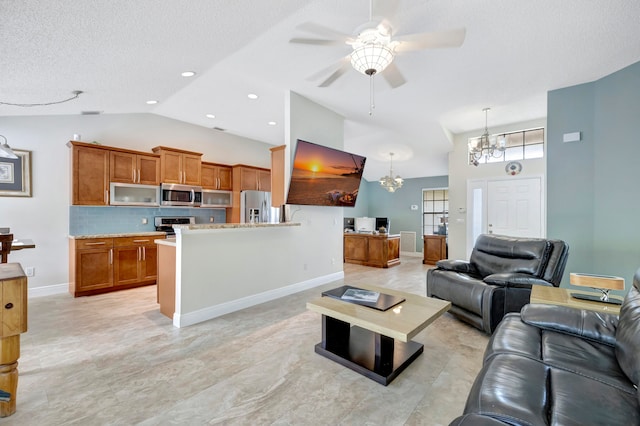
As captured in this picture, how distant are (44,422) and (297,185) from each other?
10.7 feet

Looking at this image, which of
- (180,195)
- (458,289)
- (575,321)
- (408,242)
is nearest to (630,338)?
(575,321)

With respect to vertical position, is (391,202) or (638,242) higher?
(391,202)

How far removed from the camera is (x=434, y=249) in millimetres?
7105

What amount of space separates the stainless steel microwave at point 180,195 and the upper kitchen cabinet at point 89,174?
828 mm

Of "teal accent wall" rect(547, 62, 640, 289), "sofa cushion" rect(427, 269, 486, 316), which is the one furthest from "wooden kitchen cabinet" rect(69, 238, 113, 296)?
"teal accent wall" rect(547, 62, 640, 289)

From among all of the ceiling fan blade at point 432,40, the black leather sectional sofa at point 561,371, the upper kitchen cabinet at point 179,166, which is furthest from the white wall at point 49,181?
the black leather sectional sofa at point 561,371

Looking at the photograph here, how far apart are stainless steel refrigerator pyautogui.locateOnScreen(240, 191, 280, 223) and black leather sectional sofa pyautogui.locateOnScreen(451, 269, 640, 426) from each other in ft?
15.5

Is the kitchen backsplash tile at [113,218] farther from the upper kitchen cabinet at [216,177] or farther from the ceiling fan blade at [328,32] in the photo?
the ceiling fan blade at [328,32]

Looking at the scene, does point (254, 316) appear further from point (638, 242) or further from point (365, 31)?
point (638, 242)

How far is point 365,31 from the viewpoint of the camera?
1897 mm

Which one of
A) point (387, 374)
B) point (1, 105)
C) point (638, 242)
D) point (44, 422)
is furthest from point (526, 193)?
point (1, 105)

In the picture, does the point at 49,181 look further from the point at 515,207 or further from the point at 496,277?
the point at 515,207

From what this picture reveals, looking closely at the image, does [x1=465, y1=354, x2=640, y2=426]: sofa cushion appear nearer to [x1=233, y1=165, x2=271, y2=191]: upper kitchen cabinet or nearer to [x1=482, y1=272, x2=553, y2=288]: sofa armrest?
[x1=482, y1=272, x2=553, y2=288]: sofa armrest

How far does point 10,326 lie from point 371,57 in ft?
9.26
